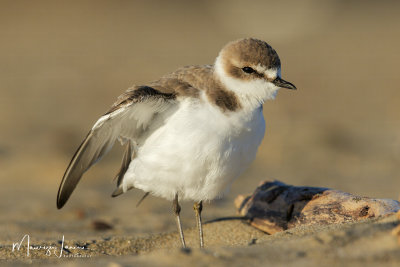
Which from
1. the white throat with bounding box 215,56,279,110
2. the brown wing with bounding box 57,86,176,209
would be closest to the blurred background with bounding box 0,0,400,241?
the brown wing with bounding box 57,86,176,209

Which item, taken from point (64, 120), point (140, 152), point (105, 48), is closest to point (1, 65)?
point (105, 48)

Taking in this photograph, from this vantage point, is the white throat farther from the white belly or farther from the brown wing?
the brown wing

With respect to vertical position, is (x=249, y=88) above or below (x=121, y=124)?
above

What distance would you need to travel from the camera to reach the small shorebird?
3.96 meters

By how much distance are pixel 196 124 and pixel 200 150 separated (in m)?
0.19

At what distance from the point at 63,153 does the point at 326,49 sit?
12.8 m

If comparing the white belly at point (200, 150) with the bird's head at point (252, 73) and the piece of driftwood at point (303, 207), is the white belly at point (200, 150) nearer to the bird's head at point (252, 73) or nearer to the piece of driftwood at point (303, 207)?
the bird's head at point (252, 73)

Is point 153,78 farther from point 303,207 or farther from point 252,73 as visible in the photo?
point 303,207

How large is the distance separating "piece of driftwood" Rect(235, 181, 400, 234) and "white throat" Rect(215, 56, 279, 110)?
84 centimetres

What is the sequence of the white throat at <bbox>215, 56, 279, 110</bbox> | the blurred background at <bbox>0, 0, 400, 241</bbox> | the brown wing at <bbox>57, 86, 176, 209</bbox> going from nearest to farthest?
the brown wing at <bbox>57, 86, 176, 209</bbox> → the white throat at <bbox>215, 56, 279, 110</bbox> → the blurred background at <bbox>0, 0, 400, 241</bbox>

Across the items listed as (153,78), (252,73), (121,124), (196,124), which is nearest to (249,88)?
(252,73)

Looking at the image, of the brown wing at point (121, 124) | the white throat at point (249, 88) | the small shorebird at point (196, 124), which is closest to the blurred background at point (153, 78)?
the brown wing at point (121, 124)

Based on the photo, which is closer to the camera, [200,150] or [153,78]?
[200,150]

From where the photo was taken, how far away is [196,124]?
12.9 ft
